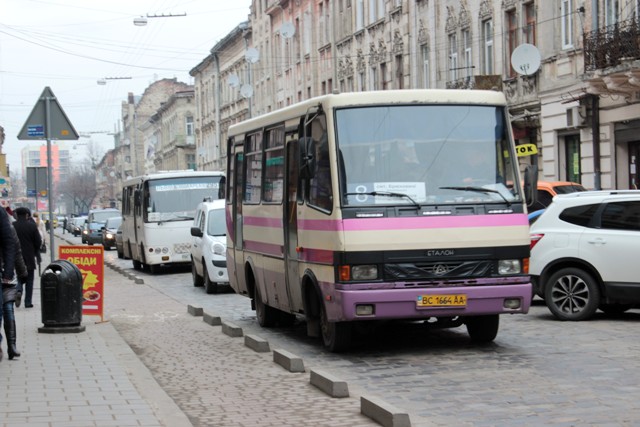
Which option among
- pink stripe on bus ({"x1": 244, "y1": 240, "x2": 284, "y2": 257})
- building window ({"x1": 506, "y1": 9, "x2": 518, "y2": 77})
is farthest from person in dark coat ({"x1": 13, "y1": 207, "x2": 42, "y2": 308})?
building window ({"x1": 506, "y1": 9, "x2": 518, "y2": 77})

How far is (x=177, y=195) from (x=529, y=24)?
11.3 metres

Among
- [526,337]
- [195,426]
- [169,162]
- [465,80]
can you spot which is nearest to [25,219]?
[526,337]

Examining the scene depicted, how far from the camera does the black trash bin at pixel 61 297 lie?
15023 millimetres

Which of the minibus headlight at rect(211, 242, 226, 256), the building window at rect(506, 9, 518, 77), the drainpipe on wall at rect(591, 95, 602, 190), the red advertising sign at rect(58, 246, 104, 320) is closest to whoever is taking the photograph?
the red advertising sign at rect(58, 246, 104, 320)

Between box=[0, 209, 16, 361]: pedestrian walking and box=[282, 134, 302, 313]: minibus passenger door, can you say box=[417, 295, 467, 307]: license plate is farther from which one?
box=[0, 209, 16, 361]: pedestrian walking

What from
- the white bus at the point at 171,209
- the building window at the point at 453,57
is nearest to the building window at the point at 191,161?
the building window at the point at 453,57

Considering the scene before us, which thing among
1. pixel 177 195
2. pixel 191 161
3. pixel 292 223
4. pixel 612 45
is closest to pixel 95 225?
pixel 177 195

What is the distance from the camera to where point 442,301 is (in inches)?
472

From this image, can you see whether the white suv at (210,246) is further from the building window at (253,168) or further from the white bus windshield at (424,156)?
the white bus windshield at (424,156)

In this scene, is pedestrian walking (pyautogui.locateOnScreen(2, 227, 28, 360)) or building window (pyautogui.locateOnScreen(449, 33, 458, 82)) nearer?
pedestrian walking (pyautogui.locateOnScreen(2, 227, 28, 360))

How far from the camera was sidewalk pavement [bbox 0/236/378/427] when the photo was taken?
8.71 metres

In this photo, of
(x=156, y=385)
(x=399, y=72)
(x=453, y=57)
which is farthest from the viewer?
(x=399, y=72)

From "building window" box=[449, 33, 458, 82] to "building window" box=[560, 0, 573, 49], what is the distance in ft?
26.3

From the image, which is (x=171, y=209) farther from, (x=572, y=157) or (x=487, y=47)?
(x=487, y=47)
